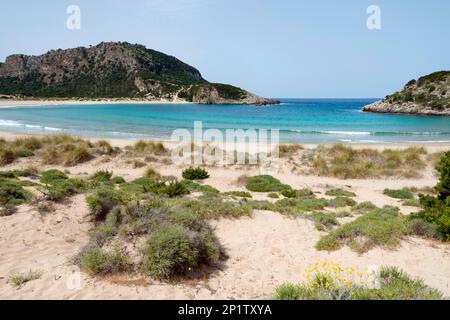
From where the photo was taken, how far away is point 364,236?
26.1 ft

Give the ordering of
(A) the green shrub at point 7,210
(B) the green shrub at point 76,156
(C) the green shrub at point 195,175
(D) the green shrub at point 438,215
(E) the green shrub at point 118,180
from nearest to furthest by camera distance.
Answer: (D) the green shrub at point 438,215, (A) the green shrub at point 7,210, (E) the green shrub at point 118,180, (C) the green shrub at point 195,175, (B) the green shrub at point 76,156

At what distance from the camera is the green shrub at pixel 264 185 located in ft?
48.4

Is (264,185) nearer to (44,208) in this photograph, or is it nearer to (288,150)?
(288,150)

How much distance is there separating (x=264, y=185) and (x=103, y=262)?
31.7ft

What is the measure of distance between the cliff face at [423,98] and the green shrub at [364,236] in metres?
68.9

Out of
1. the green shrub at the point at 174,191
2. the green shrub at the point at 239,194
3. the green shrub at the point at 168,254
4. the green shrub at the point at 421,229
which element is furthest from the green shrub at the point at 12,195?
the green shrub at the point at 421,229

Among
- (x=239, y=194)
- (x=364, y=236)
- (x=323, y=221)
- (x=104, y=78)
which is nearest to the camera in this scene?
(x=364, y=236)

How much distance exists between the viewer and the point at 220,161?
65.7 feet

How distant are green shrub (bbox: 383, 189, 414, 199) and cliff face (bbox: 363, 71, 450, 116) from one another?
203 feet

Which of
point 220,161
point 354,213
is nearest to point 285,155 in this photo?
point 220,161

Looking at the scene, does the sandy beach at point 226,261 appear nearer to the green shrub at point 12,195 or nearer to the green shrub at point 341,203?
the green shrub at point 12,195

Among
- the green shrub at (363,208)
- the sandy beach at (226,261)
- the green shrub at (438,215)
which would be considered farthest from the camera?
the green shrub at (363,208)

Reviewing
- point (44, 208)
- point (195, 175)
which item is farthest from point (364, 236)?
point (195, 175)

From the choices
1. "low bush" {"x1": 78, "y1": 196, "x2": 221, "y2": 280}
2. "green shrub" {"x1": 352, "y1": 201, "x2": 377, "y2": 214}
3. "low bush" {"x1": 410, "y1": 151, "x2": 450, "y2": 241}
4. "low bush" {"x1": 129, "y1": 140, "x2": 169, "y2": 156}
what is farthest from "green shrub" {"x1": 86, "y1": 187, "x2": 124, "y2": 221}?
"low bush" {"x1": 129, "y1": 140, "x2": 169, "y2": 156}
